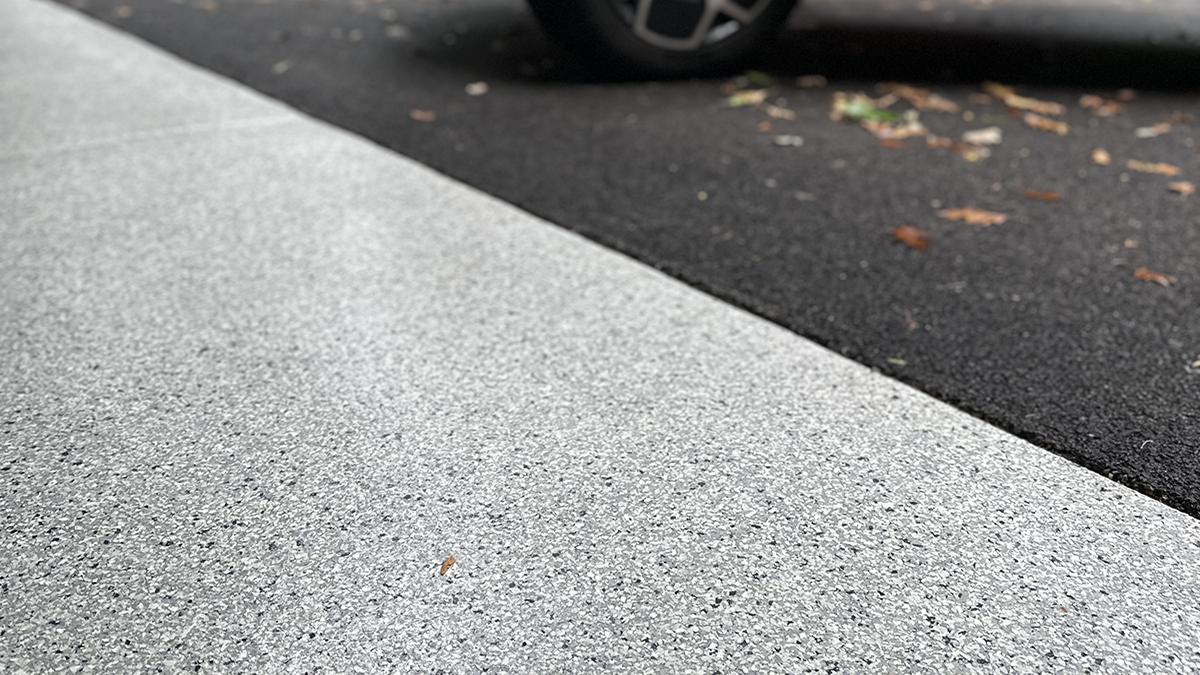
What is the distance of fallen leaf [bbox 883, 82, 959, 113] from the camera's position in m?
4.23

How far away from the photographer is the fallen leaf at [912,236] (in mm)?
2842

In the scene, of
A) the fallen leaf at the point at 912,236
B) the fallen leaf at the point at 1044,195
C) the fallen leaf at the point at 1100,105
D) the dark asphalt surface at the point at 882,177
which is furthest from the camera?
the fallen leaf at the point at 1100,105

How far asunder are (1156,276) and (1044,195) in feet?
2.14

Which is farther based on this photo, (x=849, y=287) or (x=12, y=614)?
(x=849, y=287)

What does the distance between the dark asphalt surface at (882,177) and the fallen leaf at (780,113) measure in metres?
0.06

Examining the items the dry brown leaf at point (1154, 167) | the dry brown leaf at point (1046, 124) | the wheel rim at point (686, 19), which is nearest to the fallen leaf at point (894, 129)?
the dry brown leaf at point (1046, 124)

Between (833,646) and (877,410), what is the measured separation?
72 cm

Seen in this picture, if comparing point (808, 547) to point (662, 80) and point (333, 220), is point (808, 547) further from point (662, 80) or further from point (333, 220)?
point (662, 80)

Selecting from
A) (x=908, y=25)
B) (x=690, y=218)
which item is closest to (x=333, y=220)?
(x=690, y=218)

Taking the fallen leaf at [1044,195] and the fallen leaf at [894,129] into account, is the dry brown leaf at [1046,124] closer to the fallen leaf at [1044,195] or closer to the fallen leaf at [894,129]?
the fallen leaf at [894,129]

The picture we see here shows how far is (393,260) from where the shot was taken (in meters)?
2.71

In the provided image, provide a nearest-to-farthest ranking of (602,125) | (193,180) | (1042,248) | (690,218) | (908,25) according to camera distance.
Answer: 1. (1042,248)
2. (690,218)
3. (193,180)
4. (602,125)
5. (908,25)

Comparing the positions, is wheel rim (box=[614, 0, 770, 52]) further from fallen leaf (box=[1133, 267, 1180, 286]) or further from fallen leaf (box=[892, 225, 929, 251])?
fallen leaf (box=[1133, 267, 1180, 286])

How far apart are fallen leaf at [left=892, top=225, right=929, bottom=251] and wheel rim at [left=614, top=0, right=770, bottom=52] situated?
1847 millimetres
